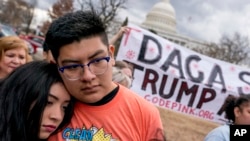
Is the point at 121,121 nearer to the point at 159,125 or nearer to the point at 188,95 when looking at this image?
the point at 159,125

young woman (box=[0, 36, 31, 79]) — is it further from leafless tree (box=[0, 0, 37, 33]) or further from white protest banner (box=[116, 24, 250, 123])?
leafless tree (box=[0, 0, 37, 33])

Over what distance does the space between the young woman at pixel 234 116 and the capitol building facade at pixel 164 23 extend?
71630 millimetres

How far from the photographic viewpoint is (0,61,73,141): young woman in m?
1.87

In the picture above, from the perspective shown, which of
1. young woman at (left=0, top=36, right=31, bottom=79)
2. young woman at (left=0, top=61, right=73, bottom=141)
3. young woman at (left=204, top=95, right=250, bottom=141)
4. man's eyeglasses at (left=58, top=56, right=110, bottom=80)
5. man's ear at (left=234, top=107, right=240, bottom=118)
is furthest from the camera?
young woman at (left=0, top=36, right=31, bottom=79)

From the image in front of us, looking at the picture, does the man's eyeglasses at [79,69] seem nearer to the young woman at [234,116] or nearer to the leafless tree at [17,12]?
the young woman at [234,116]

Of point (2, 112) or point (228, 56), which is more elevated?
point (2, 112)

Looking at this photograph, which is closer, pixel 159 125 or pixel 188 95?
pixel 159 125

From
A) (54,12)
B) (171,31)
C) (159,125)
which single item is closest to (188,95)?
(159,125)

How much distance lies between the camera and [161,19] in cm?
7869

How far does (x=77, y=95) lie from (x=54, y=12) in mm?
52497

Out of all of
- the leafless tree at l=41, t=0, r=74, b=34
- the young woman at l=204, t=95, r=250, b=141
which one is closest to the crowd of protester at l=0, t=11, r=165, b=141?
the young woman at l=204, t=95, r=250, b=141

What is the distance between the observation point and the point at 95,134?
1.83m

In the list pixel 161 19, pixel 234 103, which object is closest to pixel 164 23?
pixel 161 19

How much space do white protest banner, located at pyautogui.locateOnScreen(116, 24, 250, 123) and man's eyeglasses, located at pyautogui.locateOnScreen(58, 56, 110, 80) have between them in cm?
430
